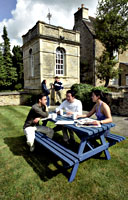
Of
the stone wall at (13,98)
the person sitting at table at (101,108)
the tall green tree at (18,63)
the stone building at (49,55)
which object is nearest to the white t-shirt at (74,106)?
the person sitting at table at (101,108)

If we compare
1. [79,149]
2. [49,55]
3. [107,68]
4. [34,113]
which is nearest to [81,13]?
[107,68]

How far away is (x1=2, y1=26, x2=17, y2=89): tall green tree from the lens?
20.9 m

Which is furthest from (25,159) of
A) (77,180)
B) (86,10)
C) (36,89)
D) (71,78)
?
(86,10)

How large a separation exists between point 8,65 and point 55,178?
73.0ft

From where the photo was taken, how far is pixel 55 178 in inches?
96.1

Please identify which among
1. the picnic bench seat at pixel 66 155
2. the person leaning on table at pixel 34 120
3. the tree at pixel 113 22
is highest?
the tree at pixel 113 22

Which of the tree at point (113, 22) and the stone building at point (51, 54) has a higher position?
the tree at point (113, 22)

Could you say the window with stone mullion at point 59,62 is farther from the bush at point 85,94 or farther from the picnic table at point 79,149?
the picnic table at point 79,149

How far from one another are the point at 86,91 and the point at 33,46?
20.5 feet

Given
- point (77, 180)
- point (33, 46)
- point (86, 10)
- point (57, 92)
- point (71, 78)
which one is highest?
point (86, 10)

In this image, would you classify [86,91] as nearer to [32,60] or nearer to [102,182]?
[32,60]

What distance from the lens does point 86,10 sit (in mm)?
17234

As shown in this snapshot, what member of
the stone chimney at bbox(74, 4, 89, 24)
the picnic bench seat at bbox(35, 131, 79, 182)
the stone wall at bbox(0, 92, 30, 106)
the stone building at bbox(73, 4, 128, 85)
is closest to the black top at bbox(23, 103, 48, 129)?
the picnic bench seat at bbox(35, 131, 79, 182)

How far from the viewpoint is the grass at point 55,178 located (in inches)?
82.4
